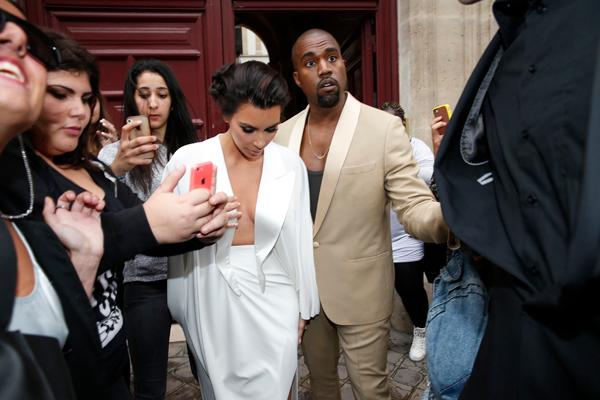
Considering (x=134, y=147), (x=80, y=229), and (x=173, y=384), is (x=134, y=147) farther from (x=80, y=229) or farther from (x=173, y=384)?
(x=173, y=384)

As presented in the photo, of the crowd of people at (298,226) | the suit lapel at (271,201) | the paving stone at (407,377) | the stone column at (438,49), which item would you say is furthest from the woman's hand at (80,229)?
the stone column at (438,49)

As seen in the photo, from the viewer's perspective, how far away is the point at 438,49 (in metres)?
4.14

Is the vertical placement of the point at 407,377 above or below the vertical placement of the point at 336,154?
below

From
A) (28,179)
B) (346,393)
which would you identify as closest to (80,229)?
(28,179)

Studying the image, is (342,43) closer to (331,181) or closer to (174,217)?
(331,181)

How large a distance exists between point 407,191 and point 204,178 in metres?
1.07

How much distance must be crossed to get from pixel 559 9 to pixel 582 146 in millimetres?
371

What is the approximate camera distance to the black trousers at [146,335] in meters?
2.30

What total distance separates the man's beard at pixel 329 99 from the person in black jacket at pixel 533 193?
126 cm

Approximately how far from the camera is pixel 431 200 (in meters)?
2.01

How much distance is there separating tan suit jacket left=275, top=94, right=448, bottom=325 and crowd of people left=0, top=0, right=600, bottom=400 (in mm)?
10

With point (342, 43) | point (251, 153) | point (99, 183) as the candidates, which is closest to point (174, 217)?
point (99, 183)

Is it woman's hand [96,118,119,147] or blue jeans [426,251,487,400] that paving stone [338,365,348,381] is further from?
woman's hand [96,118,119,147]

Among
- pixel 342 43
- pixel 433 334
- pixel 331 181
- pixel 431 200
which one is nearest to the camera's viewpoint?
pixel 433 334
